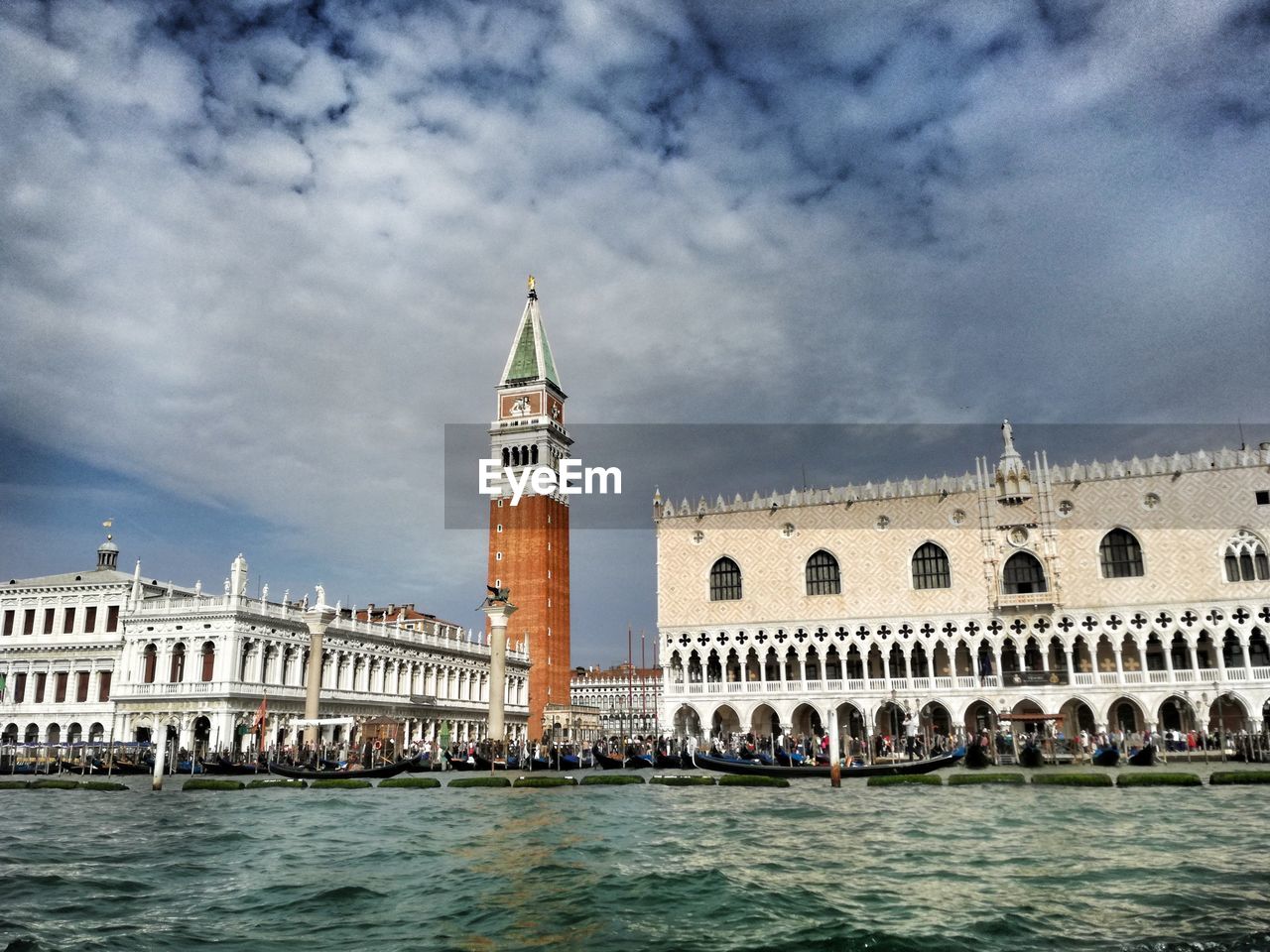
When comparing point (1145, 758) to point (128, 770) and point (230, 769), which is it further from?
point (128, 770)

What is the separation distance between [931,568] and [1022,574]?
384 cm

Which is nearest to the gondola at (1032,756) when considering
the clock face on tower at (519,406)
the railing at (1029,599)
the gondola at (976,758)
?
the gondola at (976,758)

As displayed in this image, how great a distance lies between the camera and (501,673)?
40188mm

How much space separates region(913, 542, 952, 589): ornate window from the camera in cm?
4372

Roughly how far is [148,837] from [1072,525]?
121 feet

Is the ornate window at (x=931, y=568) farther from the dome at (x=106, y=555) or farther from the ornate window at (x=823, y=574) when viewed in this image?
the dome at (x=106, y=555)

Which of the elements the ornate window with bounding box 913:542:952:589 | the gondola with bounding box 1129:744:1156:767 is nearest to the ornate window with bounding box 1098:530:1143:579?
the ornate window with bounding box 913:542:952:589

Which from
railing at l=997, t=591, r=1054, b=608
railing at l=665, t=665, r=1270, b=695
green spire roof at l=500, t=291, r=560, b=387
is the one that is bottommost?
railing at l=665, t=665, r=1270, b=695

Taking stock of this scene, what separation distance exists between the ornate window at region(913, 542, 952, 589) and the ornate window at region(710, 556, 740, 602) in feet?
27.6

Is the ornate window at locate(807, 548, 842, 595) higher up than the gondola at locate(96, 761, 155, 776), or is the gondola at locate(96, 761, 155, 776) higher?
the ornate window at locate(807, 548, 842, 595)

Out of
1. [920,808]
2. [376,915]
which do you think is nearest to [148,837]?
[376,915]

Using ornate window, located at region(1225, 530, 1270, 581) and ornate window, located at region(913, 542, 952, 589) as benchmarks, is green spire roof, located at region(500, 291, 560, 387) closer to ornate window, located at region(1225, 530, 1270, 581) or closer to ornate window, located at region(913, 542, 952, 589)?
ornate window, located at region(913, 542, 952, 589)

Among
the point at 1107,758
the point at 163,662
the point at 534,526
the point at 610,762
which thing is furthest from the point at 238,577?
the point at 1107,758

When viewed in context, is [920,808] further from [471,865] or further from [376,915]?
[376,915]
